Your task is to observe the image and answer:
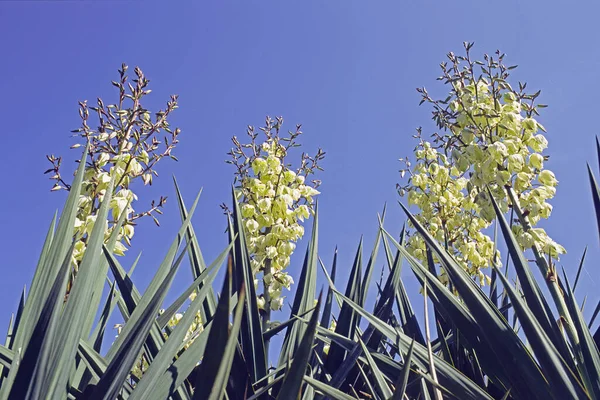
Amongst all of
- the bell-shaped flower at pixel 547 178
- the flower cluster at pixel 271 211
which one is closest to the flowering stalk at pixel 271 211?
the flower cluster at pixel 271 211

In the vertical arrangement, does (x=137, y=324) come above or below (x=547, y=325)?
below

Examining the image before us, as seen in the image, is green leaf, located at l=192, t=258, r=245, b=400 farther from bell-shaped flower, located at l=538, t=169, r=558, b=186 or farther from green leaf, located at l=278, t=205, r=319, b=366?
bell-shaped flower, located at l=538, t=169, r=558, b=186

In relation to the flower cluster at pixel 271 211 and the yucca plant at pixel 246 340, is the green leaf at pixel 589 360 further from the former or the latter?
the flower cluster at pixel 271 211

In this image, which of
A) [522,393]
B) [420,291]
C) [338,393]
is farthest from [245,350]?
[420,291]

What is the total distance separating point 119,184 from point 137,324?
767 mm

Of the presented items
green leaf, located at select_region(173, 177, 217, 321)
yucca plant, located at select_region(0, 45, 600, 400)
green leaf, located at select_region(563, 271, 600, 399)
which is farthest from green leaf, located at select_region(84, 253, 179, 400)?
green leaf, located at select_region(563, 271, 600, 399)

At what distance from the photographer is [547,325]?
1.42 meters

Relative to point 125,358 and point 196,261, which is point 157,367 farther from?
point 196,261

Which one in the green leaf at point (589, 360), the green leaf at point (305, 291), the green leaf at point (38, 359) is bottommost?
the green leaf at point (38, 359)

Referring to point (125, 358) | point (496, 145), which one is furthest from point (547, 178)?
point (125, 358)

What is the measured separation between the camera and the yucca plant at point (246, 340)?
944 millimetres

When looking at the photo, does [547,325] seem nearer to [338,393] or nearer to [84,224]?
[338,393]

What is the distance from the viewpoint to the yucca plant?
0.94m

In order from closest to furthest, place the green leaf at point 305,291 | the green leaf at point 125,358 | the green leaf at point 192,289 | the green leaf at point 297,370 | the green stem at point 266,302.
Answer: the green leaf at point 297,370
the green leaf at point 125,358
the green leaf at point 192,289
the green leaf at point 305,291
the green stem at point 266,302
